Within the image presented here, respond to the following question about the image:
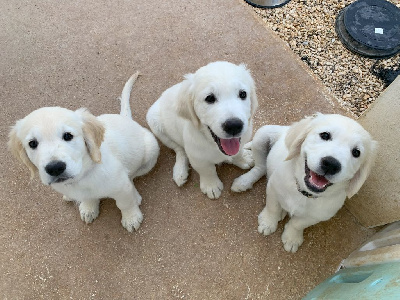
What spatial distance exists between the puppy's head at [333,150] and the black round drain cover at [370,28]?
6.58ft

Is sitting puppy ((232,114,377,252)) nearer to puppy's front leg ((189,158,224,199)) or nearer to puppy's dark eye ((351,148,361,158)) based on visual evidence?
puppy's dark eye ((351,148,361,158))

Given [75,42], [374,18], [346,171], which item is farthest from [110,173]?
[374,18]

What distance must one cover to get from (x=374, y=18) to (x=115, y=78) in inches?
106

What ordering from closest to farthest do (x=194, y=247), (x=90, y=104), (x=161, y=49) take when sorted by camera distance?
(x=194, y=247), (x=90, y=104), (x=161, y=49)

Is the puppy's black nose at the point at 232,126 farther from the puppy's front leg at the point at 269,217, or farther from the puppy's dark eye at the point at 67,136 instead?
the puppy's dark eye at the point at 67,136

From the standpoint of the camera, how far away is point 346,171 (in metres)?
2.02

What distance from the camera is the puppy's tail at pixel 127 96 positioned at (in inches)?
125

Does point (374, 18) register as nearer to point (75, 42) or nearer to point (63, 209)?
point (75, 42)

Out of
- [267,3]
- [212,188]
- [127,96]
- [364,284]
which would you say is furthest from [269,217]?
[267,3]

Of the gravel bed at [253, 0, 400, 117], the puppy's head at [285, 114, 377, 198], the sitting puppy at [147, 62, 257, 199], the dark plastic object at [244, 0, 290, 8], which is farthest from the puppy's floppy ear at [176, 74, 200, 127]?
the dark plastic object at [244, 0, 290, 8]

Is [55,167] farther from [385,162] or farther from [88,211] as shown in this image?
[385,162]

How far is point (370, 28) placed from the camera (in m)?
3.80

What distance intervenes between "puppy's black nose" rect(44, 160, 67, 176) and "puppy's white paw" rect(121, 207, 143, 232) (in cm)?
96

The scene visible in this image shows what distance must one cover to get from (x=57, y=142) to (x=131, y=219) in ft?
3.57
